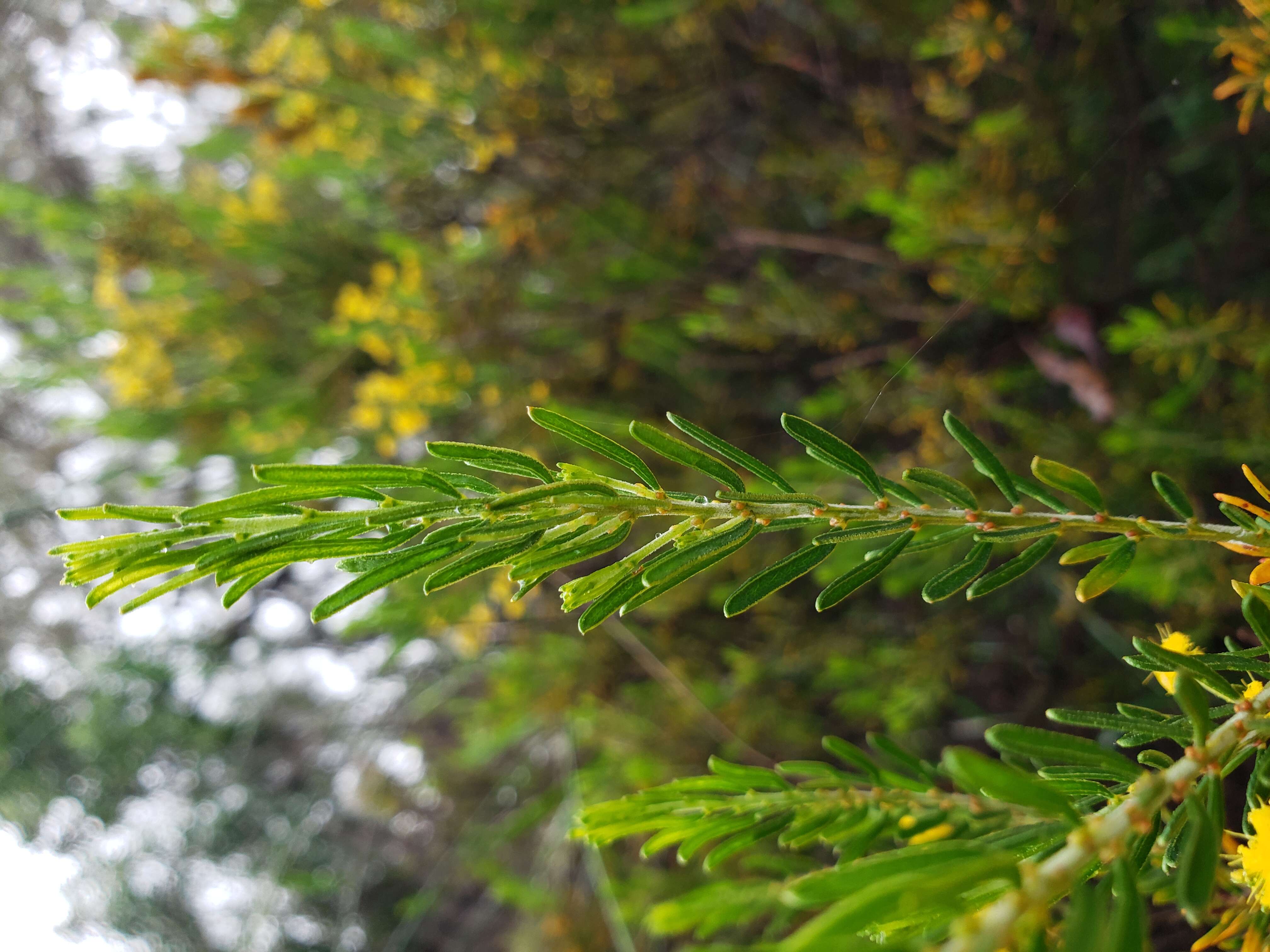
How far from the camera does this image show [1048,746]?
27 centimetres

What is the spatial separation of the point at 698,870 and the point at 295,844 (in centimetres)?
149

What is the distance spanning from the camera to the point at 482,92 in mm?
1334

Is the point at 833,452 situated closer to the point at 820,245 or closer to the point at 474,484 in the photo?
the point at 474,484

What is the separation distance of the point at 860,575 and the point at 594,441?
5.5 inches

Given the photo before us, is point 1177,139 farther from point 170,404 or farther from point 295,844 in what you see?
point 295,844

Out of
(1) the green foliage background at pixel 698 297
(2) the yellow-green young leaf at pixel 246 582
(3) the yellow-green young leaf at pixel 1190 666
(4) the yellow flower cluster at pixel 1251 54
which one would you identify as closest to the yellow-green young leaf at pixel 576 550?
(2) the yellow-green young leaf at pixel 246 582

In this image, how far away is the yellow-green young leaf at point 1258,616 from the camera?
30 cm

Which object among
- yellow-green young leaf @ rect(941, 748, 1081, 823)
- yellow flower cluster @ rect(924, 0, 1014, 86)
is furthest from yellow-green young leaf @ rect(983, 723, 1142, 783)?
yellow flower cluster @ rect(924, 0, 1014, 86)

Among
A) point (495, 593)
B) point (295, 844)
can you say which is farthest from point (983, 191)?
point (295, 844)

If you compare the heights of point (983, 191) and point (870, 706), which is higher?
point (983, 191)

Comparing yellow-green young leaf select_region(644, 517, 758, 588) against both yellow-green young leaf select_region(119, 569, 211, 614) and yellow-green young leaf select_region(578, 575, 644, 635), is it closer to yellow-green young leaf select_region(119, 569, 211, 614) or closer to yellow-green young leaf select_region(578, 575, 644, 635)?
yellow-green young leaf select_region(578, 575, 644, 635)

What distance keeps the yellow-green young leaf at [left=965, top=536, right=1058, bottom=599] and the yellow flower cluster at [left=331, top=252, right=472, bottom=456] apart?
1.14 m

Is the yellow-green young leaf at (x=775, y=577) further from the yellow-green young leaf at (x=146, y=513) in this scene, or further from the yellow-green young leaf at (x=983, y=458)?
the yellow-green young leaf at (x=146, y=513)

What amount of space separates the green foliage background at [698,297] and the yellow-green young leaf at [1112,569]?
32cm
